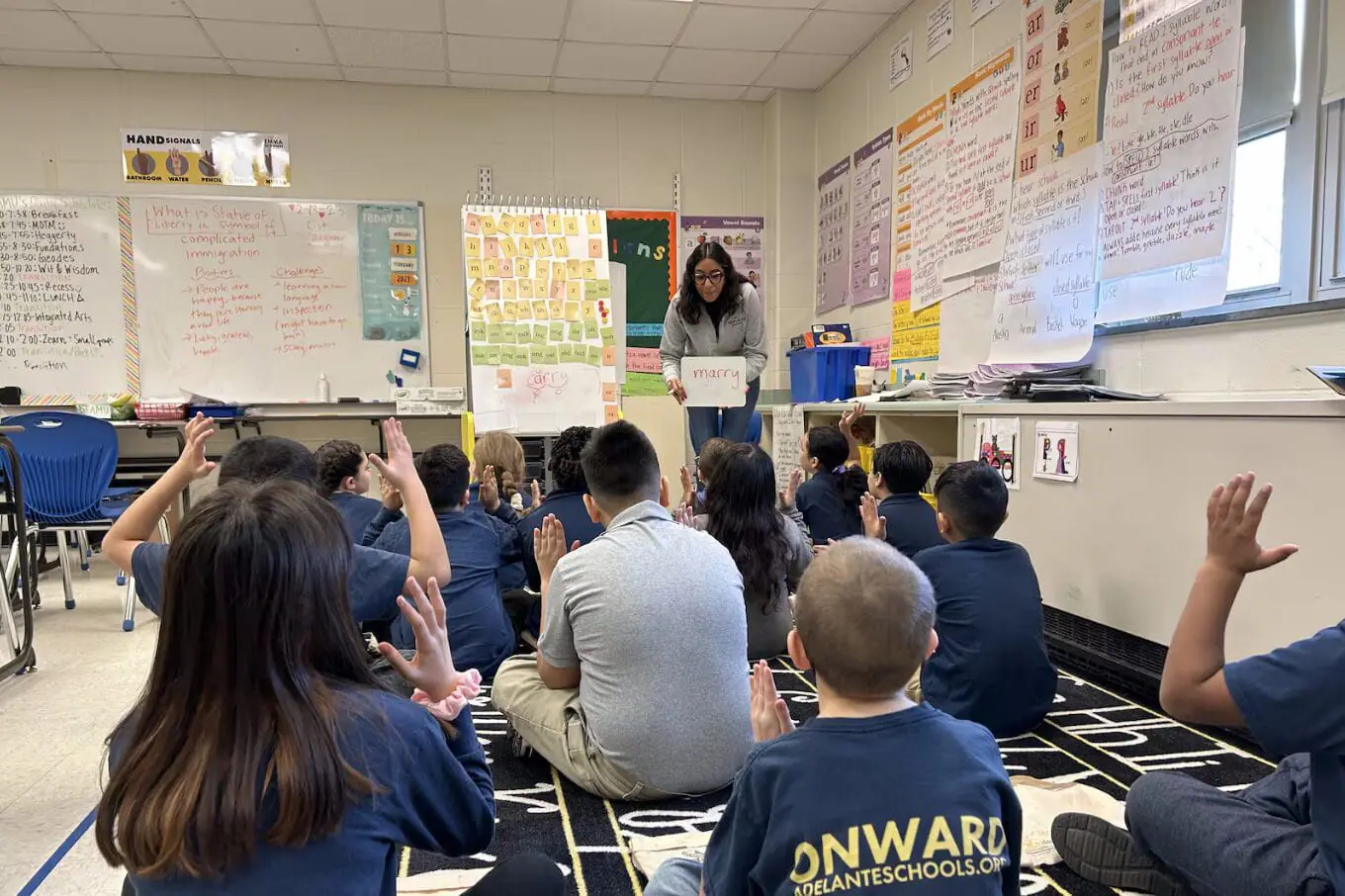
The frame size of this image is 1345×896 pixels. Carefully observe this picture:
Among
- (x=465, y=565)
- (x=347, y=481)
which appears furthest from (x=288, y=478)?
(x=347, y=481)

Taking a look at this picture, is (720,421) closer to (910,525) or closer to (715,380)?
(715,380)

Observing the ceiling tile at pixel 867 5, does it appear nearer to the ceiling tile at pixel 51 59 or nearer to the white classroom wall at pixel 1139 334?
the white classroom wall at pixel 1139 334

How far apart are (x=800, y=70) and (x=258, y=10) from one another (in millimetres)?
3085

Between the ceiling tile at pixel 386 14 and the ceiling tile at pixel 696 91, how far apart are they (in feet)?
4.97

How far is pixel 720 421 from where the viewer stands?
11.8 ft

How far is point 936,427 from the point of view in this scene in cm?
371

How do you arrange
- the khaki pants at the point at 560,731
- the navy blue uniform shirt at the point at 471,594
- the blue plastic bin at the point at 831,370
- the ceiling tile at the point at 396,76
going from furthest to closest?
the ceiling tile at the point at 396,76
the blue plastic bin at the point at 831,370
the navy blue uniform shirt at the point at 471,594
the khaki pants at the point at 560,731

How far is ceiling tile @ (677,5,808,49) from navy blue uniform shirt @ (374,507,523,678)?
3.23 metres

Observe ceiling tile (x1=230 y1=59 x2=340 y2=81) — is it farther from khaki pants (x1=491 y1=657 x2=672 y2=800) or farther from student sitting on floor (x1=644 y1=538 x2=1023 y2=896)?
student sitting on floor (x1=644 y1=538 x2=1023 y2=896)

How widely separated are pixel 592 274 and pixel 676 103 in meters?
1.44

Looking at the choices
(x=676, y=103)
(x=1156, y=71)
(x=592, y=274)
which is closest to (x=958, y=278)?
(x=1156, y=71)

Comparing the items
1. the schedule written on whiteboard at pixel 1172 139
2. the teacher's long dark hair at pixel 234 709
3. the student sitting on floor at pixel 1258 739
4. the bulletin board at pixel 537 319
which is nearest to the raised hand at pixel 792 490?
the schedule written on whiteboard at pixel 1172 139

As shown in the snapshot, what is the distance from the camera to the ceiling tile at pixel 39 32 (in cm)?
414

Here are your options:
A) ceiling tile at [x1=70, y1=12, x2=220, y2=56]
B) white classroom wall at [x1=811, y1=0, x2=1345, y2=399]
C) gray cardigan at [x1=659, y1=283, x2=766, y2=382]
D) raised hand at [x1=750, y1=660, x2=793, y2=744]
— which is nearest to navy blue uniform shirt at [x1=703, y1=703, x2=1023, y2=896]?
raised hand at [x1=750, y1=660, x2=793, y2=744]
